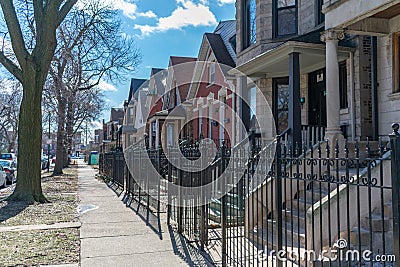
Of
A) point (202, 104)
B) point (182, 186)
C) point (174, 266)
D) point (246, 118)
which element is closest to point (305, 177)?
point (174, 266)

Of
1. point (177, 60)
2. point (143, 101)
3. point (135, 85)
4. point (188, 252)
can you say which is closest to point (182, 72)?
point (177, 60)

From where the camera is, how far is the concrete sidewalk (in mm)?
5297

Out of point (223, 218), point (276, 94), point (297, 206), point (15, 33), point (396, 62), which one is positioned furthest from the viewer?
point (276, 94)

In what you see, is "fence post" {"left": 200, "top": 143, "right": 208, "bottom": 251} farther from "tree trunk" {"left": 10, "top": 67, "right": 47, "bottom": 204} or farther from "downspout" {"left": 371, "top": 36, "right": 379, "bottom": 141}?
"tree trunk" {"left": 10, "top": 67, "right": 47, "bottom": 204}

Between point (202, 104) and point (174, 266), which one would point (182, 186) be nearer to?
point (174, 266)

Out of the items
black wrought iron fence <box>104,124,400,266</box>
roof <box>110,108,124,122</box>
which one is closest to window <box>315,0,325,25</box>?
black wrought iron fence <box>104,124,400,266</box>

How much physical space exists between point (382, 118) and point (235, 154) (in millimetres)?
4559

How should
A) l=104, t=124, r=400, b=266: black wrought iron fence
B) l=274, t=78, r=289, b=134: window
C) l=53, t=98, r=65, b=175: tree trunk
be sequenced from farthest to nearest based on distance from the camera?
l=53, t=98, r=65, b=175: tree trunk → l=274, t=78, r=289, b=134: window → l=104, t=124, r=400, b=266: black wrought iron fence

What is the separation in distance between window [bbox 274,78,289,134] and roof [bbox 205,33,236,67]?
16.9 feet

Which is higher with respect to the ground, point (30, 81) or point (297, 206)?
point (30, 81)

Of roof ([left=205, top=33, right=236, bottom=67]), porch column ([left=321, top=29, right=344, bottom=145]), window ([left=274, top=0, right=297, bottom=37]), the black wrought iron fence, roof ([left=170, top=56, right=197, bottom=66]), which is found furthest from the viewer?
roof ([left=170, top=56, right=197, bottom=66])

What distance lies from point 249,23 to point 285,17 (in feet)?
5.68

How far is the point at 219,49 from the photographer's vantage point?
17.6 metres

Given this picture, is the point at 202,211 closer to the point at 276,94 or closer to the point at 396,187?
the point at 396,187
